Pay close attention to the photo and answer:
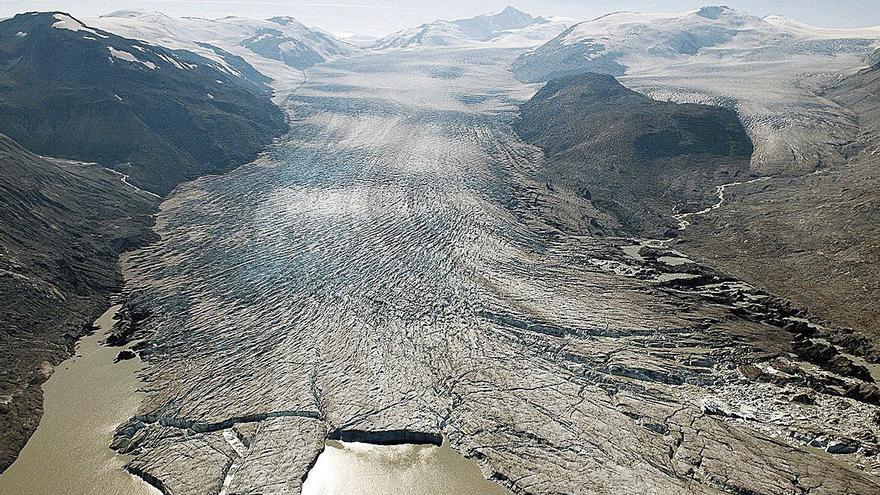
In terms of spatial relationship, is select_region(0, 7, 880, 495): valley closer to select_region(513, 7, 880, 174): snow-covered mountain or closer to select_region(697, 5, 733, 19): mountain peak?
select_region(513, 7, 880, 174): snow-covered mountain

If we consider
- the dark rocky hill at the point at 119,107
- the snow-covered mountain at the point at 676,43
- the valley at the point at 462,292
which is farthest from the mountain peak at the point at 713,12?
the dark rocky hill at the point at 119,107

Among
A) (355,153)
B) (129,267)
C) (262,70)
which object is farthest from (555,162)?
(262,70)

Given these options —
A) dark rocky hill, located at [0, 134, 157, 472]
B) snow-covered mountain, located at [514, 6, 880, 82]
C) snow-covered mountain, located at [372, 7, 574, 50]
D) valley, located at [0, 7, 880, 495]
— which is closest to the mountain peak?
snow-covered mountain, located at [514, 6, 880, 82]

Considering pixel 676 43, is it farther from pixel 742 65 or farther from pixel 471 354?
pixel 471 354

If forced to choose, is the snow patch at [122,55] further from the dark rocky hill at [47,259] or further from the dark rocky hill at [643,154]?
the dark rocky hill at [643,154]

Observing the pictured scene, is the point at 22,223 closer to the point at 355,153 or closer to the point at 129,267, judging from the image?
the point at 129,267
